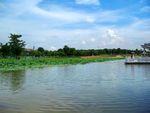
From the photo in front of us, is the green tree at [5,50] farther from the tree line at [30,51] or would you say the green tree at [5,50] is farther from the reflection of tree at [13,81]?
the reflection of tree at [13,81]

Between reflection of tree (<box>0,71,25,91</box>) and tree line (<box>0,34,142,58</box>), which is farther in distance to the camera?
tree line (<box>0,34,142,58</box>)

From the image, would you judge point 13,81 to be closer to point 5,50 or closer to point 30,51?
point 5,50

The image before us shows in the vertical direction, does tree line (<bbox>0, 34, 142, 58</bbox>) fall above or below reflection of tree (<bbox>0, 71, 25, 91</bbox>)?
above

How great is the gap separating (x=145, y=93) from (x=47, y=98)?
405 centimetres

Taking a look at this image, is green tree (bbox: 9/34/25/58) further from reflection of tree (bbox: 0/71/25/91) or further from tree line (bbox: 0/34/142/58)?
reflection of tree (bbox: 0/71/25/91)

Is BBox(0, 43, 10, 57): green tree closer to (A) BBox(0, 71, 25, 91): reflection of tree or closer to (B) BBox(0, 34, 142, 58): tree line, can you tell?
(B) BBox(0, 34, 142, 58): tree line

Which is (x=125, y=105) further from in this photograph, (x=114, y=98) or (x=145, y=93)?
(x=145, y=93)

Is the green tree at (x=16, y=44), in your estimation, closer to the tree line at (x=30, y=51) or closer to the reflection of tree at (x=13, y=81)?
the tree line at (x=30, y=51)

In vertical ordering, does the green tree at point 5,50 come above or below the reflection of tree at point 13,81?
above

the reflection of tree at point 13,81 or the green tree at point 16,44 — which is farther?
the green tree at point 16,44

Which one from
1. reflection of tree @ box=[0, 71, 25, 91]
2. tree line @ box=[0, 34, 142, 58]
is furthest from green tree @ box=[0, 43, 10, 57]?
reflection of tree @ box=[0, 71, 25, 91]

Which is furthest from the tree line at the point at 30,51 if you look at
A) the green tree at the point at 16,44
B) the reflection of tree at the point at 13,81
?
the reflection of tree at the point at 13,81

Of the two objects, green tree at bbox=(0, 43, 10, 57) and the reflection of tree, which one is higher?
green tree at bbox=(0, 43, 10, 57)

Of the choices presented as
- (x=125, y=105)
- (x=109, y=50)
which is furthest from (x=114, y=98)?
(x=109, y=50)
